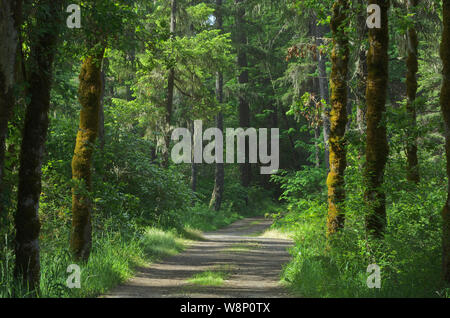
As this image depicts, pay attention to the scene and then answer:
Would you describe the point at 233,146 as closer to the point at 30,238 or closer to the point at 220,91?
the point at 220,91

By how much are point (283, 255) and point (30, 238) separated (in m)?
9.41

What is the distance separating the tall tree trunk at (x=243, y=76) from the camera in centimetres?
3553

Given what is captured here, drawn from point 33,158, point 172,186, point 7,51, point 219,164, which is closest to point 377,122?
point 33,158

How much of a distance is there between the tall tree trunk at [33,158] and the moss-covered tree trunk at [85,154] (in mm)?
3176

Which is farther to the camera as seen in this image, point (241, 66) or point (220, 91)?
point (241, 66)

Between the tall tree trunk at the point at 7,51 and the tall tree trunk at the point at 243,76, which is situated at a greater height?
the tall tree trunk at the point at 243,76

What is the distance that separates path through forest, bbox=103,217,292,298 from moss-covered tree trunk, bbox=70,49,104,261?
4.68ft

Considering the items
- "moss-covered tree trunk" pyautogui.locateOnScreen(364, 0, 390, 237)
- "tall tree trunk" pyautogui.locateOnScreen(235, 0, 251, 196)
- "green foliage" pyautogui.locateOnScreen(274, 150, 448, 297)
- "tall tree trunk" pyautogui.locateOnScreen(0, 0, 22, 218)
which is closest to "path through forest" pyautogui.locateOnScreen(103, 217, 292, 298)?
"green foliage" pyautogui.locateOnScreen(274, 150, 448, 297)

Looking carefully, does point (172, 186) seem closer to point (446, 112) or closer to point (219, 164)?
point (446, 112)

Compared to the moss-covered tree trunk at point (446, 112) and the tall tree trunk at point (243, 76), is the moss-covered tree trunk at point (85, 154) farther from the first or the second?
the tall tree trunk at point (243, 76)

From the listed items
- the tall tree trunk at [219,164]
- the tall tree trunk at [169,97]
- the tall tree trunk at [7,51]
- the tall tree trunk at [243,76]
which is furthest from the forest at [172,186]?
the tall tree trunk at [243,76]

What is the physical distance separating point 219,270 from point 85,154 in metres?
4.08

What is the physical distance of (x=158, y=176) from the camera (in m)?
17.5
